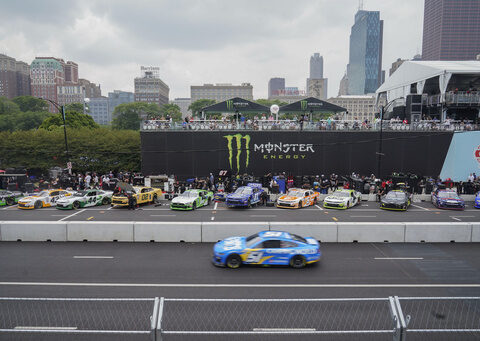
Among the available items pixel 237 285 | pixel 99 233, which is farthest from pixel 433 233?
pixel 99 233

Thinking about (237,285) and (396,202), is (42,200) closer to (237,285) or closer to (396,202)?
(237,285)

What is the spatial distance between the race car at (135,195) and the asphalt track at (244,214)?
1.75 feet

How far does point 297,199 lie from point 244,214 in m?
4.29

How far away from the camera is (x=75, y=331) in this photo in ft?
23.8

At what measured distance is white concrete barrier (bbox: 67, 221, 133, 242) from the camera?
14.1m

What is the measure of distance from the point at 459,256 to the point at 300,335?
9.15 m

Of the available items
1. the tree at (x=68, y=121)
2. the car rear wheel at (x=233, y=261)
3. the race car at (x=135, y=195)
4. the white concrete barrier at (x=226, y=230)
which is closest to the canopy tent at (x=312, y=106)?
the race car at (x=135, y=195)

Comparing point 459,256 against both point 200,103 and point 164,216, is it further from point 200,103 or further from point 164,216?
point 200,103

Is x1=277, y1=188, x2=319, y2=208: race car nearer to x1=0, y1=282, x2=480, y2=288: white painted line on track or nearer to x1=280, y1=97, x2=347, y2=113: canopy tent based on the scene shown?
x1=280, y1=97, x2=347, y2=113: canopy tent

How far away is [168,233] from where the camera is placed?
14219 mm

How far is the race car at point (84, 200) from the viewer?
2139 centimetres

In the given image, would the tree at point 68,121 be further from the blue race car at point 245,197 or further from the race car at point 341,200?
the race car at point 341,200

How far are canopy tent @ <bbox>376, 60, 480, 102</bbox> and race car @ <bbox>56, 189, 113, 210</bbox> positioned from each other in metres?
37.2

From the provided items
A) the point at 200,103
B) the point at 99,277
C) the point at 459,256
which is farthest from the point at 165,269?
the point at 200,103
